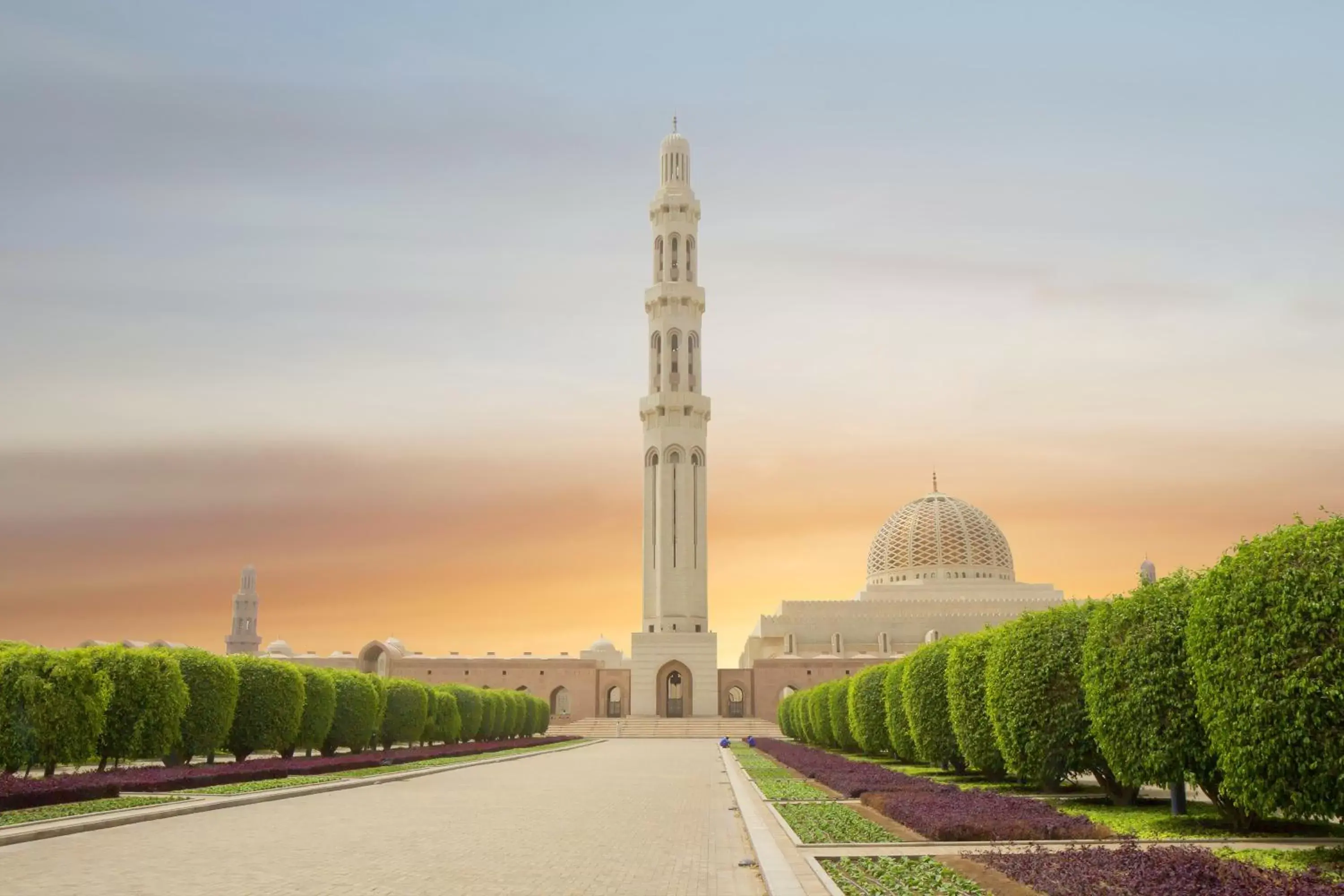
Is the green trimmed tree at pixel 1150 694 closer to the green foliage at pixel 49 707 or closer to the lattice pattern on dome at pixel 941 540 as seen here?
the green foliage at pixel 49 707

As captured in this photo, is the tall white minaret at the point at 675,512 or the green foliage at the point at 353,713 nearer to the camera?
the green foliage at the point at 353,713

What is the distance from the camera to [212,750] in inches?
922

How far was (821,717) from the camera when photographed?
3722 cm

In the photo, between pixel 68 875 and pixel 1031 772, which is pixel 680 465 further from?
pixel 68 875

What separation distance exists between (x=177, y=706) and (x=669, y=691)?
46570mm

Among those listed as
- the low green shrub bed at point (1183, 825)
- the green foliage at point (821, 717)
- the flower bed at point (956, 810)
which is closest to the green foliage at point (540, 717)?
the green foliage at point (821, 717)

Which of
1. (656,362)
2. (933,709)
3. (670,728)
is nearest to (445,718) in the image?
(933,709)

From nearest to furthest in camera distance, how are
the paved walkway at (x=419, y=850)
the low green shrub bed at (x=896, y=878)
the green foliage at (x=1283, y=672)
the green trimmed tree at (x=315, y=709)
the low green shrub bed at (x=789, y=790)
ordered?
the low green shrub bed at (x=896, y=878)
the paved walkway at (x=419, y=850)
the green foliage at (x=1283, y=672)
the low green shrub bed at (x=789, y=790)
the green trimmed tree at (x=315, y=709)

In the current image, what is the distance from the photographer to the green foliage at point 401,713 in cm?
3341

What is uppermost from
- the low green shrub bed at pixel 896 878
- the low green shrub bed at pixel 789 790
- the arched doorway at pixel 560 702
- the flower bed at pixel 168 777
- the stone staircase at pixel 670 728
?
the arched doorway at pixel 560 702

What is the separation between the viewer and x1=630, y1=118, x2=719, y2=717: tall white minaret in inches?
2450

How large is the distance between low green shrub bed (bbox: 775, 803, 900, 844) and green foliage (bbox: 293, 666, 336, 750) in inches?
612

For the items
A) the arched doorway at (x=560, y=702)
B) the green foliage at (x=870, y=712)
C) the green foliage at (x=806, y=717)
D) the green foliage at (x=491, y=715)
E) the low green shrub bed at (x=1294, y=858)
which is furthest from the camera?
the arched doorway at (x=560, y=702)

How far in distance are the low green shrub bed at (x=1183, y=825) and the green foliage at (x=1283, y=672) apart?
1.33 metres
